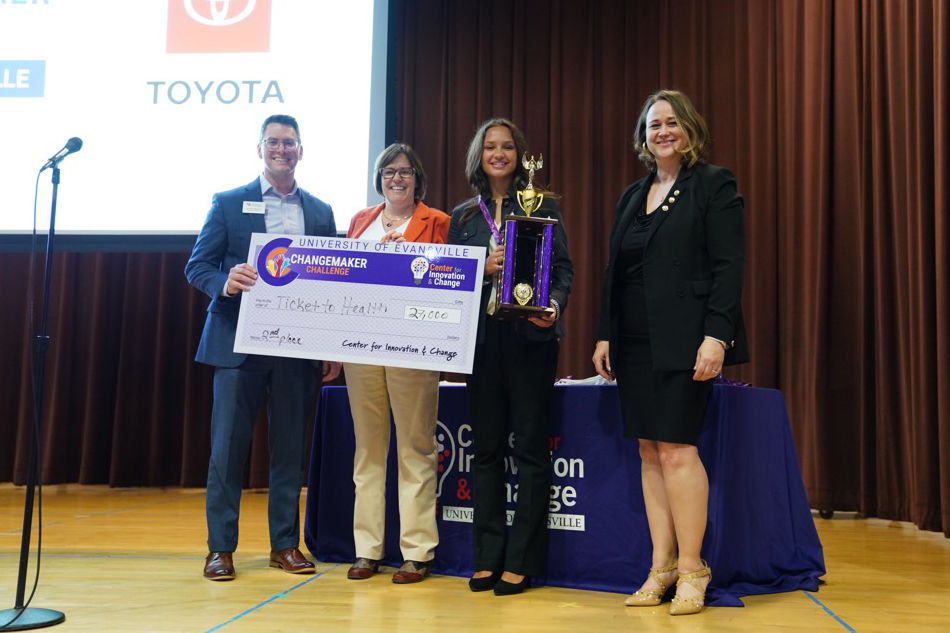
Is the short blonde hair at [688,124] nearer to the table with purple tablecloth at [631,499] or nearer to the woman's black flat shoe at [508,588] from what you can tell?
the table with purple tablecloth at [631,499]

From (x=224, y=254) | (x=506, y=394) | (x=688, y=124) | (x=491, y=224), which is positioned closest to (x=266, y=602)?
(x=506, y=394)

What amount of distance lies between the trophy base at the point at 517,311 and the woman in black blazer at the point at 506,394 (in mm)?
24

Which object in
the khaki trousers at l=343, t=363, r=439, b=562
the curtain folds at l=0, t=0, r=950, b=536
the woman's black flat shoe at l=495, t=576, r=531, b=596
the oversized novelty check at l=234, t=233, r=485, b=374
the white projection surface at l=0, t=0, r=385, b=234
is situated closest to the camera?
the woman's black flat shoe at l=495, t=576, r=531, b=596

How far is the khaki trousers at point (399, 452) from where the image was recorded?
275cm

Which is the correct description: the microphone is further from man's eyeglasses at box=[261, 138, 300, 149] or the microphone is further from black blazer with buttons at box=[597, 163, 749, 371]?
black blazer with buttons at box=[597, 163, 749, 371]

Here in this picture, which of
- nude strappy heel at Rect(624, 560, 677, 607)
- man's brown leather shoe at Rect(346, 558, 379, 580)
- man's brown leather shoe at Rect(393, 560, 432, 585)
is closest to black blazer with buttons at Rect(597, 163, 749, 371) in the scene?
nude strappy heel at Rect(624, 560, 677, 607)

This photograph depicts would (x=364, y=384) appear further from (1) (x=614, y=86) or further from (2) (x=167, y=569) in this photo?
(1) (x=614, y=86)

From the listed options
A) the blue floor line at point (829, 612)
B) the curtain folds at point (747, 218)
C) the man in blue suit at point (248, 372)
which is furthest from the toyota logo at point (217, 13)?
the blue floor line at point (829, 612)

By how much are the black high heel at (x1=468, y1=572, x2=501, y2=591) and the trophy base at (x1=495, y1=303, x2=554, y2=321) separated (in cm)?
82

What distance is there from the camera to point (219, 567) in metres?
2.73

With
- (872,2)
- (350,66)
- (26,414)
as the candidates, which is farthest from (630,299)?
(26,414)

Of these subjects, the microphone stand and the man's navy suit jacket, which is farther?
the man's navy suit jacket

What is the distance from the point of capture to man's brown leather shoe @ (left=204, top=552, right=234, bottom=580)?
272 centimetres

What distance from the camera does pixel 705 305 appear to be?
7.78 ft
